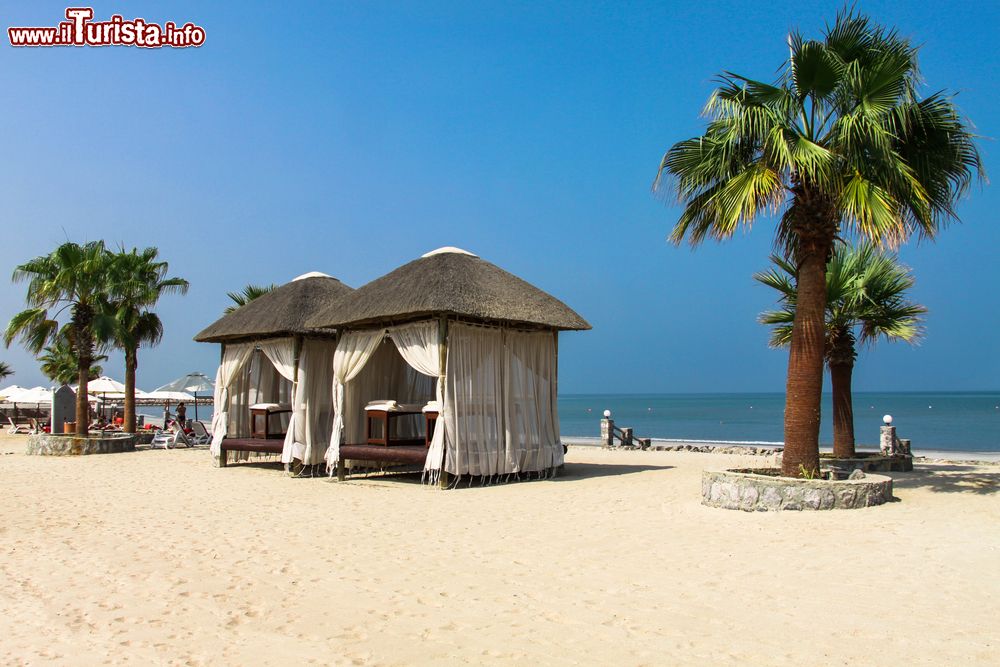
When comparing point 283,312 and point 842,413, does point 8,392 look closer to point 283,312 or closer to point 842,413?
point 283,312

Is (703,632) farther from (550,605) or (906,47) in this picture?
(906,47)

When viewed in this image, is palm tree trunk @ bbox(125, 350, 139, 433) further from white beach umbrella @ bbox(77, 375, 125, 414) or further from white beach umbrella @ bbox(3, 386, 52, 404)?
white beach umbrella @ bbox(3, 386, 52, 404)

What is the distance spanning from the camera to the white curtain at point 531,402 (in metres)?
11.6

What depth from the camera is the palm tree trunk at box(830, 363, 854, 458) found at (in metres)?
12.2

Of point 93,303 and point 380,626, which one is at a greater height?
point 93,303

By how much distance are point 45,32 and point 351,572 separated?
420 inches

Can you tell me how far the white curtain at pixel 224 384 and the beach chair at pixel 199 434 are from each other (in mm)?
7541

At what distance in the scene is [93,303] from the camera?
18.5 meters

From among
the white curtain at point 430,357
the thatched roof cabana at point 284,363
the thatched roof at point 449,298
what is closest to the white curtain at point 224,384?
the thatched roof cabana at point 284,363

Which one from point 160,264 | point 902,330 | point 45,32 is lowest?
point 902,330

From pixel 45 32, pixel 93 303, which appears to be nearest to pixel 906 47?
pixel 45 32

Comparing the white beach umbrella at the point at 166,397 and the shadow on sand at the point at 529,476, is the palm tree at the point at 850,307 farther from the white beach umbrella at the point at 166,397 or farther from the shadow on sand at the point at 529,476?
the white beach umbrella at the point at 166,397

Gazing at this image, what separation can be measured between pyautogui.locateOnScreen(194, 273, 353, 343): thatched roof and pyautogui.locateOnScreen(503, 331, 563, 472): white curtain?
3.64 metres

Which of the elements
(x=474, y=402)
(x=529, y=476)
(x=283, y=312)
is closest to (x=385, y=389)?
(x=283, y=312)
